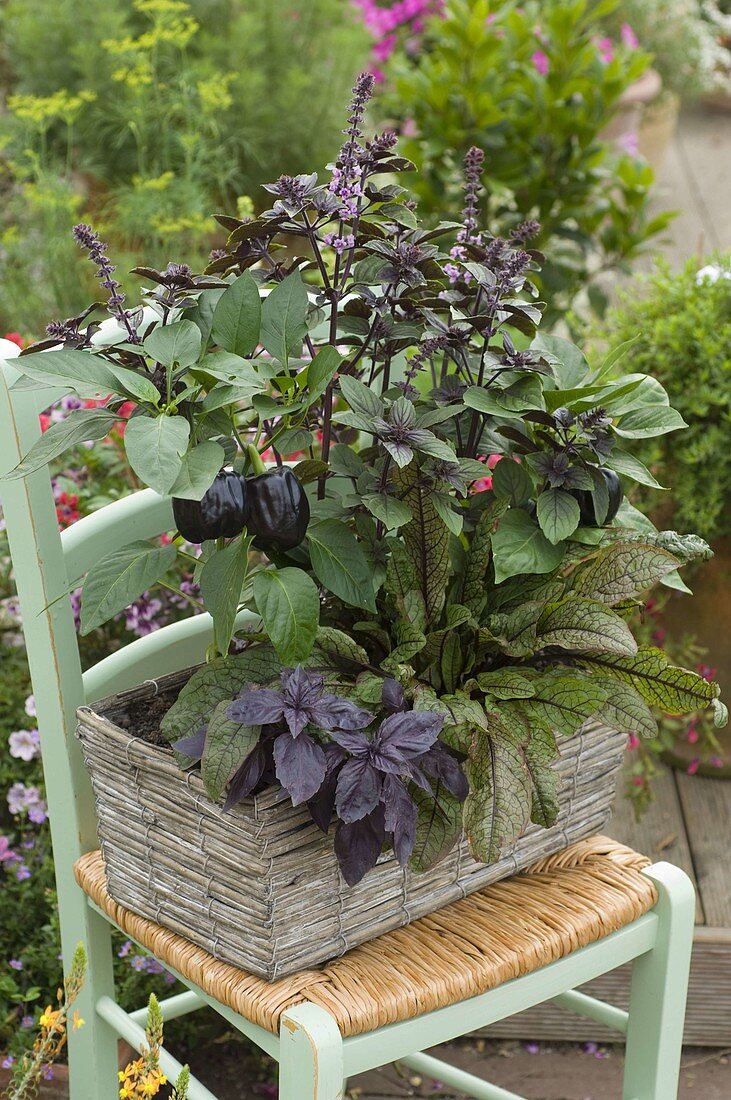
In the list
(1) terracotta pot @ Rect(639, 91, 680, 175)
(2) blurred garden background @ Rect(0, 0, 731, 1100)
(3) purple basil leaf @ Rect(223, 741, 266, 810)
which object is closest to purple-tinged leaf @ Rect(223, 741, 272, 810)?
(3) purple basil leaf @ Rect(223, 741, 266, 810)

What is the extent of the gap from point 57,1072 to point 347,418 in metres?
1.00

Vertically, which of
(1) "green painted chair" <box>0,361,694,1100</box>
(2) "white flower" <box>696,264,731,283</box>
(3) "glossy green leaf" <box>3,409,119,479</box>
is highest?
(3) "glossy green leaf" <box>3,409,119,479</box>

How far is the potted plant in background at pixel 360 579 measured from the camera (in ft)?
2.98

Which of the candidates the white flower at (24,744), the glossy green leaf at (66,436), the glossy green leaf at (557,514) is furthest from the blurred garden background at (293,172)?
the glossy green leaf at (557,514)

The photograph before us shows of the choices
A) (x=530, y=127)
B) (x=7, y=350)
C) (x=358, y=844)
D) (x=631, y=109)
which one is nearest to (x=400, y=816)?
(x=358, y=844)

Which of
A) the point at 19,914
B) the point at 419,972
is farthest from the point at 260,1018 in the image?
the point at 19,914

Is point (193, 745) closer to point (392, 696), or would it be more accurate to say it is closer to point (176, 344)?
point (392, 696)

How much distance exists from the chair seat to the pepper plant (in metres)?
0.11

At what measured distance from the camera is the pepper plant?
2.96 feet

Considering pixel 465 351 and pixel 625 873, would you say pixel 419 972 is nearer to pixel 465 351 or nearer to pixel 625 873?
pixel 625 873

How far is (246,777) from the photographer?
921mm

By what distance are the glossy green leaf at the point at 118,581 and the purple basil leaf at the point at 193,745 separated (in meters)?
0.11

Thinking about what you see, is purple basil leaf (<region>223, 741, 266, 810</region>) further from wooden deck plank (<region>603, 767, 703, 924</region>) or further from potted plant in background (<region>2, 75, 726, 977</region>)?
wooden deck plank (<region>603, 767, 703, 924</region>)

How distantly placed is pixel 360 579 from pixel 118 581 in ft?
0.61
